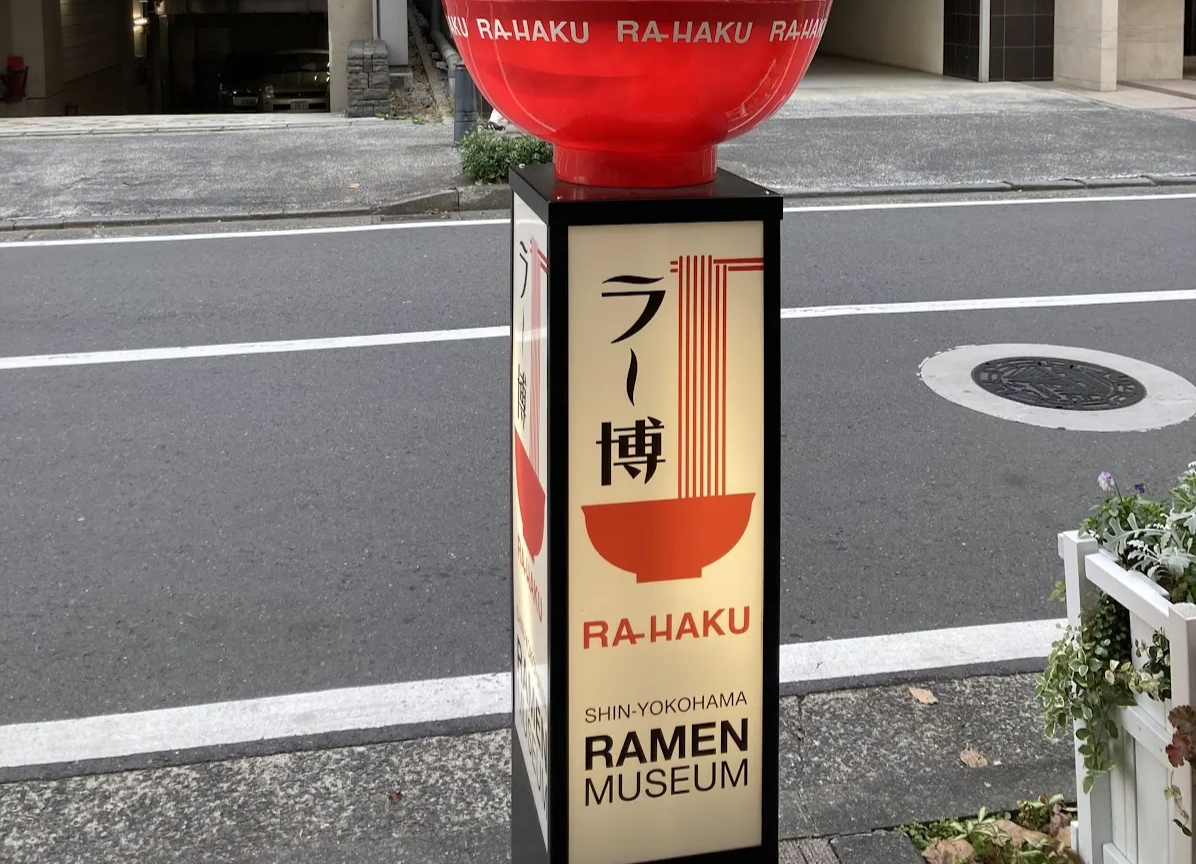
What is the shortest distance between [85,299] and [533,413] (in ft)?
22.4

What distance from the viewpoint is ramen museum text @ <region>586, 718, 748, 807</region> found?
7.43ft

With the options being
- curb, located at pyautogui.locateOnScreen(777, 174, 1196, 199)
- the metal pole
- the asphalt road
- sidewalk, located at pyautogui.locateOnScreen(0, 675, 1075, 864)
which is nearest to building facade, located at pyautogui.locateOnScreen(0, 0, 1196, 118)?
the metal pole

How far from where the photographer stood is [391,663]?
3998 millimetres

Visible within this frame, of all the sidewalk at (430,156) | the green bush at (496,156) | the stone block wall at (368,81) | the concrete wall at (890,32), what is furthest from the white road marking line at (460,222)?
the concrete wall at (890,32)

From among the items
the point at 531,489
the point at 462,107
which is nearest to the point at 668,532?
the point at 531,489

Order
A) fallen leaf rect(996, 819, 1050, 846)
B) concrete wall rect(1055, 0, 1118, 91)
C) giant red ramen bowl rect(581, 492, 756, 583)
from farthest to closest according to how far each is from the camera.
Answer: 1. concrete wall rect(1055, 0, 1118, 91)
2. fallen leaf rect(996, 819, 1050, 846)
3. giant red ramen bowl rect(581, 492, 756, 583)

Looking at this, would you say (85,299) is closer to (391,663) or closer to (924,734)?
(391,663)

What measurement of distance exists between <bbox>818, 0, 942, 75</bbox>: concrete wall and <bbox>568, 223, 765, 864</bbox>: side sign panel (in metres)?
21.5

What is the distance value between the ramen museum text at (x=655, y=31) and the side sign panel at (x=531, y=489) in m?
0.30

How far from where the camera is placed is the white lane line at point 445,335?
276 inches

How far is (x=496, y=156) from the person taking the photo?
38.2 ft

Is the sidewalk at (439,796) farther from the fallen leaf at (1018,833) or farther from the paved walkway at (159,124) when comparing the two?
the paved walkway at (159,124)

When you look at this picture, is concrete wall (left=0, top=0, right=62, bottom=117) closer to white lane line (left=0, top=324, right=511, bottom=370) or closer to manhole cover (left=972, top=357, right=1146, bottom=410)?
white lane line (left=0, top=324, right=511, bottom=370)

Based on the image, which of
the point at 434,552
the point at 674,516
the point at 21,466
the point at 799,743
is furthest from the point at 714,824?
the point at 21,466
